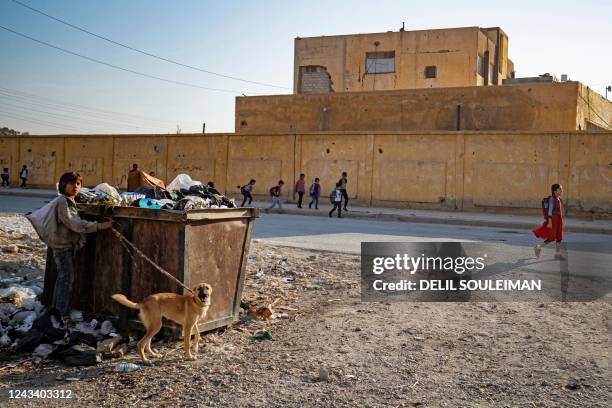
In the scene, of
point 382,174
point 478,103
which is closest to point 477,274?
point 382,174

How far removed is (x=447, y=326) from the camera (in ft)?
20.3

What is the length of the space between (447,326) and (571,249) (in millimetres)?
8195

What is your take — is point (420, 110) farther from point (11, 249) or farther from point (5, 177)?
point (5, 177)

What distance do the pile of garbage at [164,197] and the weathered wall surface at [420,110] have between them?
73.5ft

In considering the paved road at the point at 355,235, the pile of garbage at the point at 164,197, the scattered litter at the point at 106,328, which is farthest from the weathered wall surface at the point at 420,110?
the scattered litter at the point at 106,328

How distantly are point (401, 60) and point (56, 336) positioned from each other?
35.6 meters

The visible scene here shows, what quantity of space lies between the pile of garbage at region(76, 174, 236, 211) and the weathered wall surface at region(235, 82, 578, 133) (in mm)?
22409

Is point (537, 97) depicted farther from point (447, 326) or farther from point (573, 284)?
point (447, 326)

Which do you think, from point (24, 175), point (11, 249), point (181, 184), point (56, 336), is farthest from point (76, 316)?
point (24, 175)

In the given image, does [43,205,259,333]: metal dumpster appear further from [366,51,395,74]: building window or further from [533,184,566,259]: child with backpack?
[366,51,395,74]: building window

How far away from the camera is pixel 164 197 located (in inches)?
249

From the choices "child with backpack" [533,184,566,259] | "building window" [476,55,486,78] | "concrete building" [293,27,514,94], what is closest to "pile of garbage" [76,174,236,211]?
"child with backpack" [533,184,566,259]

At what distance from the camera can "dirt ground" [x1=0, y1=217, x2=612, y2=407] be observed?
424cm

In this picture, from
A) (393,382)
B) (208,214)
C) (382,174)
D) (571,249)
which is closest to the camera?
(393,382)
